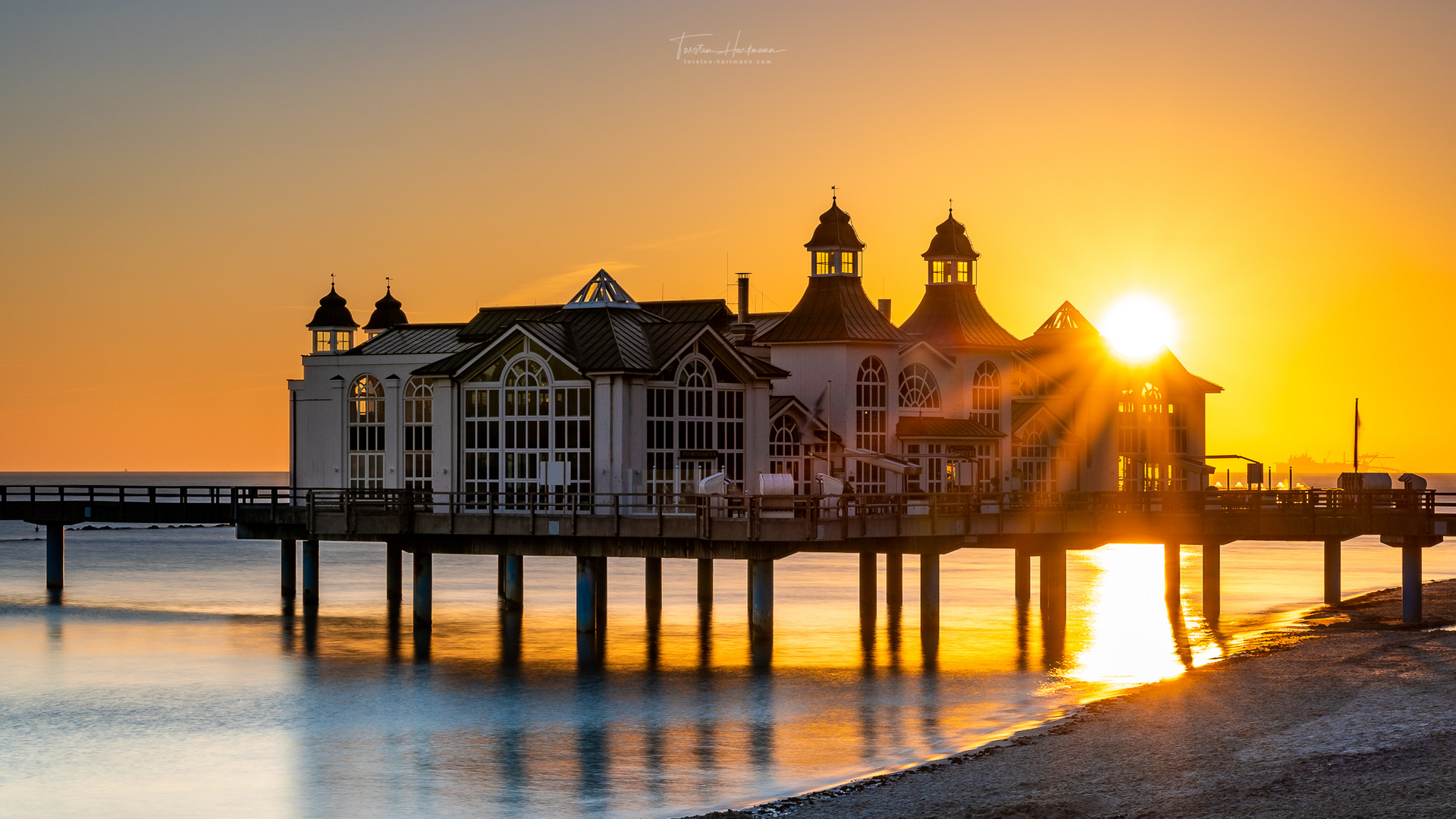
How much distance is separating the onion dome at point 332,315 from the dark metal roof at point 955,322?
2114cm

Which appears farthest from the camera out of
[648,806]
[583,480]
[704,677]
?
[583,480]

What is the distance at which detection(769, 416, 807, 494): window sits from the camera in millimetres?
55312

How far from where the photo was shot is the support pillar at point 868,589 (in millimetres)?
58656

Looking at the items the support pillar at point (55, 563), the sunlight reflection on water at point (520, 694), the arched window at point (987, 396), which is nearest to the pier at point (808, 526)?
the sunlight reflection on water at point (520, 694)

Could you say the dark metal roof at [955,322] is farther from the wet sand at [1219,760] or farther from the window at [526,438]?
the wet sand at [1219,760]

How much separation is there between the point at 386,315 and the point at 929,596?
29.1 m

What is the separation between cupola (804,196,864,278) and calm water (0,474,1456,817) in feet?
41.1

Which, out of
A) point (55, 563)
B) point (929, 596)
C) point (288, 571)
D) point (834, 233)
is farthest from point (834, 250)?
point (55, 563)

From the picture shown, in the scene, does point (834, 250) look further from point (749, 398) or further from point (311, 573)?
point (311, 573)

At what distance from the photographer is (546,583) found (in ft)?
281

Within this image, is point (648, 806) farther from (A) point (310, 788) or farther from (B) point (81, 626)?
(B) point (81, 626)

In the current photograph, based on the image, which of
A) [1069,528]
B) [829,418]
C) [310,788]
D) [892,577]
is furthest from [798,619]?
[310,788]

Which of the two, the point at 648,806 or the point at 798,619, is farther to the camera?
the point at 798,619

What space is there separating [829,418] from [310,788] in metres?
29.1
